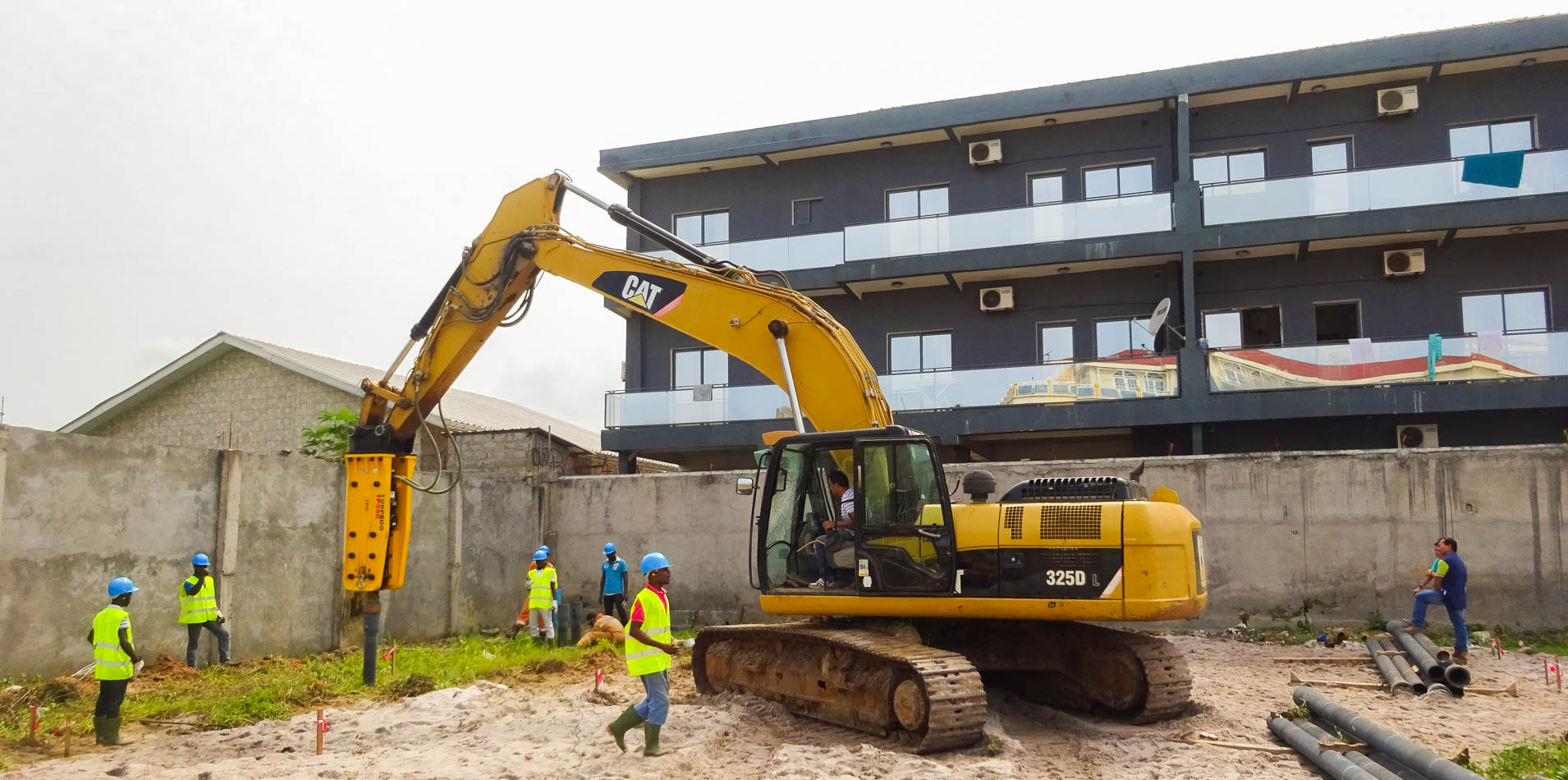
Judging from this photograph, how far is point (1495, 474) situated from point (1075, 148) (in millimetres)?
10207

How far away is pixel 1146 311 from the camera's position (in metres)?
21.4

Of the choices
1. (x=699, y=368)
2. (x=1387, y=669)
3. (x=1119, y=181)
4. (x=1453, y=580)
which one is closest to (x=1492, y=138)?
(x=1119, y=181)

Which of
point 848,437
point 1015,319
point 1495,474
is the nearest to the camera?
point 848,437

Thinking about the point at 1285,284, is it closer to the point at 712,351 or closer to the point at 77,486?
the point at 712,351

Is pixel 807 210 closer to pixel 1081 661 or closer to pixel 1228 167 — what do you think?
pixel 1228 167

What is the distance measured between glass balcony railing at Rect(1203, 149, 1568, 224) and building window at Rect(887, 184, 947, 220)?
5.17 m

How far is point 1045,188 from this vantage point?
22.5m

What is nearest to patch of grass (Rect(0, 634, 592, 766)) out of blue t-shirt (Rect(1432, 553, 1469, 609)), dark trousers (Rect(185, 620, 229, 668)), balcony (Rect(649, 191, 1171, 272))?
dark trousers (Rect(185, 620, 229, 668))

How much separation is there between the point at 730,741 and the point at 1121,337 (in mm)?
14709

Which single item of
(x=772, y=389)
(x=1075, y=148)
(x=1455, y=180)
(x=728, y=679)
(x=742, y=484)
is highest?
(x=1075, y=148)

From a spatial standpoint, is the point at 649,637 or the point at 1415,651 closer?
the point at 649,637

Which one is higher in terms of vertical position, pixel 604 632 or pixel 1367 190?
pixel 1367 190

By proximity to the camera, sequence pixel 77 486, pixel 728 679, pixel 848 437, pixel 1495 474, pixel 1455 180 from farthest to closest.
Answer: pixel 1455 180, pixel 1495 474, pixel 77 486, pixel 728 679, pixel 848 437

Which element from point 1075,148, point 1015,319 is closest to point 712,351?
point 1015,319
